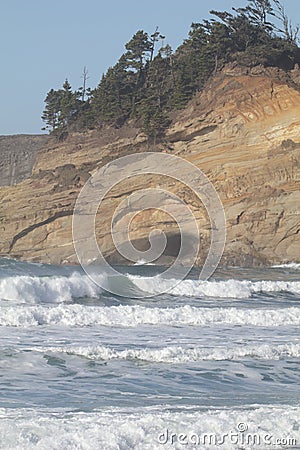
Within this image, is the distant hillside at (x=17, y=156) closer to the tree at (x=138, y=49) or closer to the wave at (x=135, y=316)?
the tree at (x=138, y=49)

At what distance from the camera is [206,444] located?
7.61m

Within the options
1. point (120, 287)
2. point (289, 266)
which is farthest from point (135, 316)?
point (289, 266)

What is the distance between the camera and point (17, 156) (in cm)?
5522

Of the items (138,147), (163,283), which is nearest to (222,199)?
(138,147)

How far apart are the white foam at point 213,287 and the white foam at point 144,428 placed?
15.0 metres

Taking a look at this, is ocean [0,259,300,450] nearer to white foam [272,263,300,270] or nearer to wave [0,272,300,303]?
wave [0,272,300,303]

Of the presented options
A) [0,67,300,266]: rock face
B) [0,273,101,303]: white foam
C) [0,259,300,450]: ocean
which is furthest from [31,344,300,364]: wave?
[0,67,300,266]: rock face

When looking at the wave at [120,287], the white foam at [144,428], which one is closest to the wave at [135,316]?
the wave at [120,287]

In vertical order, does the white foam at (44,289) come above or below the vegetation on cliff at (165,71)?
below

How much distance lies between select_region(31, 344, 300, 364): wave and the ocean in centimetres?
2

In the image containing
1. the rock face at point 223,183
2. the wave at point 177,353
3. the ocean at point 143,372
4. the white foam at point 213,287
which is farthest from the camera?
the rock face at point 223,183

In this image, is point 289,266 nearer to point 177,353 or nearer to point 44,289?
point 44,289

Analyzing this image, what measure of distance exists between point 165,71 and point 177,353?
109 feet

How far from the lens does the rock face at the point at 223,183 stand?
31844mm
